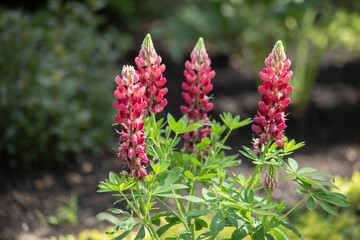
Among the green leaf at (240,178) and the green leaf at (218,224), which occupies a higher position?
the green leaf at (240,178)

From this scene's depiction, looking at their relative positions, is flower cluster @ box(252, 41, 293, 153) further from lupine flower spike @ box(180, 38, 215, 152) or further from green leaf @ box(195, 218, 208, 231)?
green leaf @ box(195, 218, 208, 231)

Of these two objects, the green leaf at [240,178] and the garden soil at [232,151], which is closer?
the green leaf at [240,178]

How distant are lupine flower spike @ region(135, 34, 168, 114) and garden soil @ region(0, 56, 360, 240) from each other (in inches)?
66.6

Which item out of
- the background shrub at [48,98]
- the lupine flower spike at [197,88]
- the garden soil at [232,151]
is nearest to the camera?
the lupine flower spike at [197,88]

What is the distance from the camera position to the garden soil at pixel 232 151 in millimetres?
3057

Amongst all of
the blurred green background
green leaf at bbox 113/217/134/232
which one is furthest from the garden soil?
green leaf at bbox 113/217/134/232

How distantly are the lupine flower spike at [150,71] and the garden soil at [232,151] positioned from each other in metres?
1.69

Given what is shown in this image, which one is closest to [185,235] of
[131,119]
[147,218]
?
[147,218]

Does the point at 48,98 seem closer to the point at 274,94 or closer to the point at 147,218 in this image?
the point at 147,218

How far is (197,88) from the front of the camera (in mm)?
1748

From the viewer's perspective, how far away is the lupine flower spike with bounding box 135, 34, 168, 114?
1.50m

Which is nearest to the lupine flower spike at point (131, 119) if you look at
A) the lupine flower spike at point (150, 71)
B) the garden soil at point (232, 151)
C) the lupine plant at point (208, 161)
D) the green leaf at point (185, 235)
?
the lupine plant at point (208, 161)

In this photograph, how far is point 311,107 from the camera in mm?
4805

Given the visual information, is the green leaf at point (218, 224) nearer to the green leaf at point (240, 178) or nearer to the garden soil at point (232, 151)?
the green leaf at point (240, 178)
